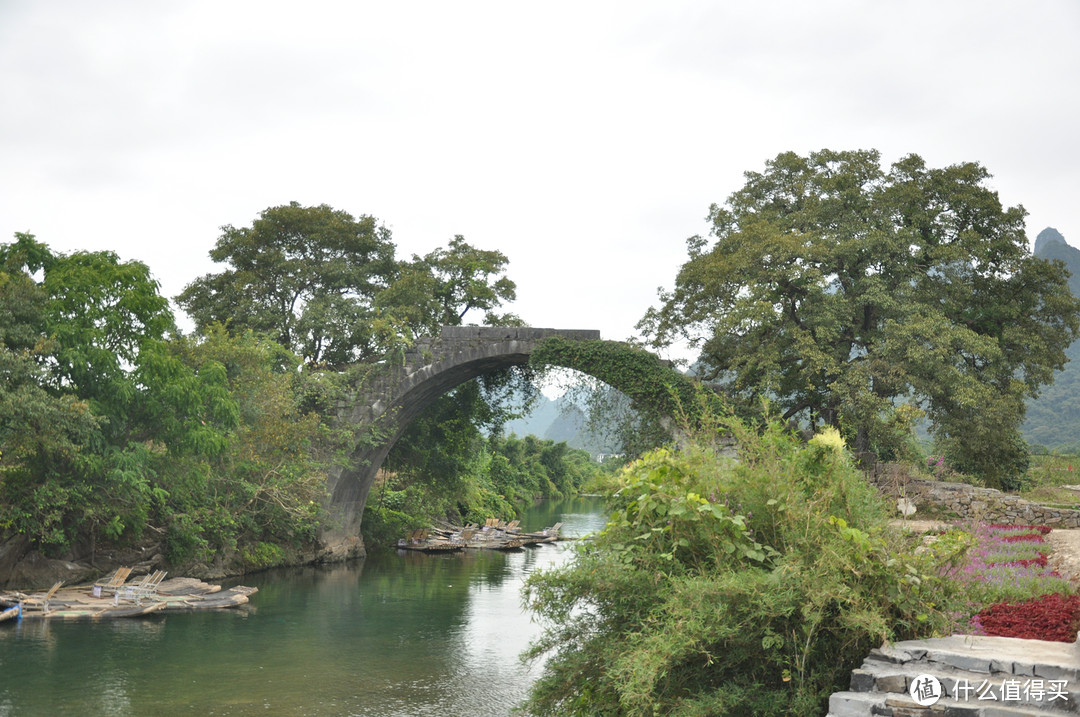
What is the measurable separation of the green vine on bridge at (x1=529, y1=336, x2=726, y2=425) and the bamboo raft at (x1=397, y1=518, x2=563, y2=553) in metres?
8.28

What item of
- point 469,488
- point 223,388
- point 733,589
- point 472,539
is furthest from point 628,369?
point 733,589

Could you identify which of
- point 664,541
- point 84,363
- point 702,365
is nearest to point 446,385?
point 702,365

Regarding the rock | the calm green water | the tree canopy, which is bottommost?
the calm green water

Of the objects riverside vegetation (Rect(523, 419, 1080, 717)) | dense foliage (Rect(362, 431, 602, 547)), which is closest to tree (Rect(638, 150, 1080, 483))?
dense foliage (Rect(362, 431, 602, 547))

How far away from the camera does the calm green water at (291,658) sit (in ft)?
29.8

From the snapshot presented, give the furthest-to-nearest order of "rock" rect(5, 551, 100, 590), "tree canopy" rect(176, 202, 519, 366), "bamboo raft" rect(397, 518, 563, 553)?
"bamboo raft" rect(397, 518, 563, 553) → "tree canopy" rect(176, 202, 519, 366) → "rock" rect(5, 551, 100, 590)

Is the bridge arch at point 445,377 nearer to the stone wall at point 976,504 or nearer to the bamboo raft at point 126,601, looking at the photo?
the stone wall at point 976,504

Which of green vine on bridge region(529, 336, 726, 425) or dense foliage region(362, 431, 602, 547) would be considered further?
dense foliage region(362, 431, 602, 547)

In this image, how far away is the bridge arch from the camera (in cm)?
1961

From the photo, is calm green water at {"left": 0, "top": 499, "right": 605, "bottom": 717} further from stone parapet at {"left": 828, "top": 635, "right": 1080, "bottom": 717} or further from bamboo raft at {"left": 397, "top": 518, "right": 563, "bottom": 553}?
bamboo raft at {"left": 397, "top": 518, "right": 563, "bottom": 553}

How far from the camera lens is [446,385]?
23.4 meters

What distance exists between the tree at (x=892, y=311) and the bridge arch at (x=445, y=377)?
1.66m

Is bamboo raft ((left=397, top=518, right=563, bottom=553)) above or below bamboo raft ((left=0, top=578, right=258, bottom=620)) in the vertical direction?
below

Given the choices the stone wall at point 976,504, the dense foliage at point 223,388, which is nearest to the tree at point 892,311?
the stone wall at point 976,504
